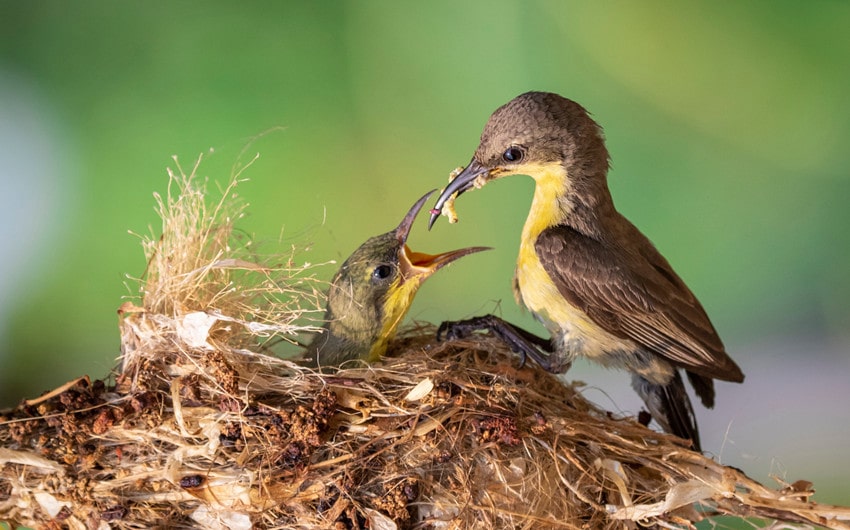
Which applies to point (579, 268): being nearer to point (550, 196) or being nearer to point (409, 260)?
point (550, 196)

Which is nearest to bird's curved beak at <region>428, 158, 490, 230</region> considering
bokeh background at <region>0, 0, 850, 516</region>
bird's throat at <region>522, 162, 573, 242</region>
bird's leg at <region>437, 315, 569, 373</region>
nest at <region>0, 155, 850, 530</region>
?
bird's throat at <region>522, 162, 573, 242</region>

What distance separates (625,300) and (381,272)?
614mm

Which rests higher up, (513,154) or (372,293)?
(513,154)

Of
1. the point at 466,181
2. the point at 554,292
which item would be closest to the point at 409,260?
the point at 466,181

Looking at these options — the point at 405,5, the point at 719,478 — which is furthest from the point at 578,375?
the point at 405,5

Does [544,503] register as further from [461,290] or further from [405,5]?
[405,5]

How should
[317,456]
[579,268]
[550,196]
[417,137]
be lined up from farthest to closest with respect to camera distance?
[417,137]
[550,196]
[579,268]
[317,456]

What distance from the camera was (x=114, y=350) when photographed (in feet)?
8.85

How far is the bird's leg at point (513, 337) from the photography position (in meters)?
1.94

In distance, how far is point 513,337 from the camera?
1.96 meters

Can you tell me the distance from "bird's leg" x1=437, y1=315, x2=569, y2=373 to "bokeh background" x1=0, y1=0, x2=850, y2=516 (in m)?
0.65

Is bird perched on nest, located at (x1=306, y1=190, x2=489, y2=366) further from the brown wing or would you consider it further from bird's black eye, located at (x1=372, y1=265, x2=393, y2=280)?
the brown wing

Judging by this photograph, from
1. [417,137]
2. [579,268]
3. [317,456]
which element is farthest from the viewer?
[417,137]

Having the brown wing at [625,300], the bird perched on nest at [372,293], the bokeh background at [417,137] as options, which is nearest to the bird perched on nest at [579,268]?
the brown wing at [625,300]
